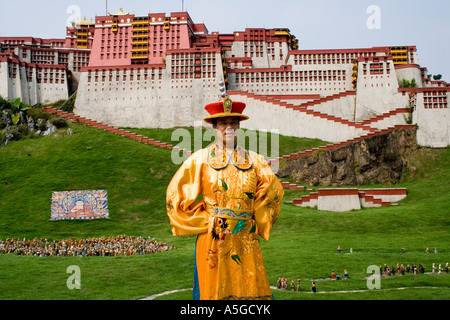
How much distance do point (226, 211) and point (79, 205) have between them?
32.1 m

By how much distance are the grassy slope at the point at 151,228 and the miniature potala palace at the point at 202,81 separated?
5.54m

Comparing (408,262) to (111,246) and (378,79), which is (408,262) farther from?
(378,79)

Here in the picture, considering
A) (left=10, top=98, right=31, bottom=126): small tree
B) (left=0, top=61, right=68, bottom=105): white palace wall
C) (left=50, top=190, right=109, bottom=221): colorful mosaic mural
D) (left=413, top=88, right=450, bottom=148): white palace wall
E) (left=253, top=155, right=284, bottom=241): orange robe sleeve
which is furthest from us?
(left=0, top=61, right=68, bottom=105): white palace wall

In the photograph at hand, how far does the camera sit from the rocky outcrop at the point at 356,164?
48938mm

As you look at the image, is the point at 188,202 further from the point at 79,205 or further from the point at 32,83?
the point at 32,83

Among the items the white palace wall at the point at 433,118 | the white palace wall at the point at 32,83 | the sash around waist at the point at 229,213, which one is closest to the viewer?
the sash around waist at the point at 229,213

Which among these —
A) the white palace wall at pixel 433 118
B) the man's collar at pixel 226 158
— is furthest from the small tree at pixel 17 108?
the man's collar at pixel 226 158

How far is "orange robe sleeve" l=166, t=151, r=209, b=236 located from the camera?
1060cm

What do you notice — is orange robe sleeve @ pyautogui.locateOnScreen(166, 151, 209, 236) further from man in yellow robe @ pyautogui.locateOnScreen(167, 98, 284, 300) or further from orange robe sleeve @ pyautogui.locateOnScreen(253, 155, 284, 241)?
orange robe sleeve @ pyautogui.locateOnScreen(253, 155, 284, 241)

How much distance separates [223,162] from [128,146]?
42.7m

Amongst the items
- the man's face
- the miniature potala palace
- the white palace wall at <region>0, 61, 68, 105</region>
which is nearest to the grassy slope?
the miniature potala palace

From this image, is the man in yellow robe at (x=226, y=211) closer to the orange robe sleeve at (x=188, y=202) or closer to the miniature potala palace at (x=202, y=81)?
the orange robe sleeve at (x=188, y=202)

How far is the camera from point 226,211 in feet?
34.5
